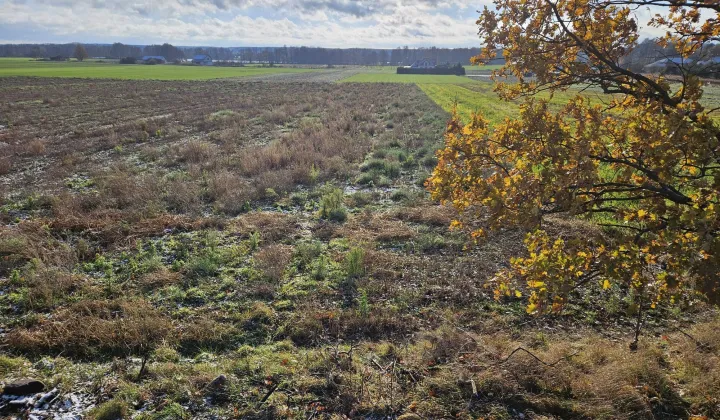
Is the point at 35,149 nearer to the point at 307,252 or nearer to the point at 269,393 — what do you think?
the point at 307,252

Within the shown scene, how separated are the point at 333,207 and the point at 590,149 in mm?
8145

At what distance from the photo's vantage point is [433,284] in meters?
7.70

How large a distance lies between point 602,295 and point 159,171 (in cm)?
1414

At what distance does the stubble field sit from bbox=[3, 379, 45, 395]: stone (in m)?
0.16

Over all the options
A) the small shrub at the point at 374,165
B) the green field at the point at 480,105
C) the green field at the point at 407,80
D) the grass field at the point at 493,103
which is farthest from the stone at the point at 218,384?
the green field at the point at 407,80

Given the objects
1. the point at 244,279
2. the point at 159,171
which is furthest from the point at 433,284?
the point at 159,171

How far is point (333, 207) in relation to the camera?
37.6ft

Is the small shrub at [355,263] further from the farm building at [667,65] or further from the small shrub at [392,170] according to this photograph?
the small shrub at [392,170]

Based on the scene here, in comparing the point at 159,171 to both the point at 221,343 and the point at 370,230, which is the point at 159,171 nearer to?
the point at 370,230

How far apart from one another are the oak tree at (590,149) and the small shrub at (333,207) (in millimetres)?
6457

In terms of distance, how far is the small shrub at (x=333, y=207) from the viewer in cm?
1109

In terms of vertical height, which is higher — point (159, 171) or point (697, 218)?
point (697, 218)

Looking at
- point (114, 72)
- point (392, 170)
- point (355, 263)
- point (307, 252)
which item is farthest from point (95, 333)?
point (114, 72)

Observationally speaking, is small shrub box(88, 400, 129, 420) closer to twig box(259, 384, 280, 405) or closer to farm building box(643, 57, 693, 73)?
twig box(259, 384, 280, 405)
